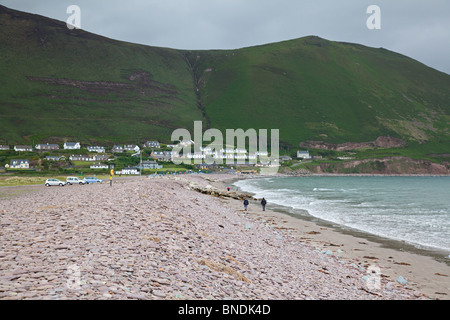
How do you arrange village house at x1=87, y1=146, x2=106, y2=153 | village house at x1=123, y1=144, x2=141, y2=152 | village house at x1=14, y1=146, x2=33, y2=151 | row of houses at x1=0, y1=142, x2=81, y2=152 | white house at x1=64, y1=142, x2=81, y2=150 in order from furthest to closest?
→ village house at x1=123, y1=144, x2=141, y2=152 → white house at x1=64, y1=142, x2=81, y2=150 → village house at x1=87, y1=146, x2=106, y2=153 → row of houses at x1=0, y1=142, x2=81, y2=152 → village house at x1=14, y1=146, x2=33, y2=151

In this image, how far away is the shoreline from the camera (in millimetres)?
17312

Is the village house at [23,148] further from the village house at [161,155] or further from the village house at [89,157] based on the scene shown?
the village house at [161,155]

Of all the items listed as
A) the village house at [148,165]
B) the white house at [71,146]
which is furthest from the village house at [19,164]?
the white house at [71,146]

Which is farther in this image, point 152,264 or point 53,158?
point 53,158

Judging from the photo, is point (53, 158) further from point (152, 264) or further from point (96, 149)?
point (152, 264)

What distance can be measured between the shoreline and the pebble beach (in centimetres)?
104

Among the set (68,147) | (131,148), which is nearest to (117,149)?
(131,148)

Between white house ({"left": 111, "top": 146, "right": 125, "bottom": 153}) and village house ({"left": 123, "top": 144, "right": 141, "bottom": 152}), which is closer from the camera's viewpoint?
white house ({"left": 111, "top": 146, "right": 125, "bottom": 153})

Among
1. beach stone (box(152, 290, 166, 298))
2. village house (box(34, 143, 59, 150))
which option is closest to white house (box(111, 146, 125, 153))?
village house (box(34, 143, 59, 150))

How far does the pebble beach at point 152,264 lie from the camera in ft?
27.6

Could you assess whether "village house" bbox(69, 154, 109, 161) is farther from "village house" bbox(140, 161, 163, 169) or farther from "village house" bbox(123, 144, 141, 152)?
"village house" bbox(123, 144, 141, 152)

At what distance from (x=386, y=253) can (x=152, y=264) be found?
19.1 meters

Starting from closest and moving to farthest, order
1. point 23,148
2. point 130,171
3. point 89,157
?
point 130,171, point 89,157, point 23,148

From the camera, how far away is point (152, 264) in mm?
10609
